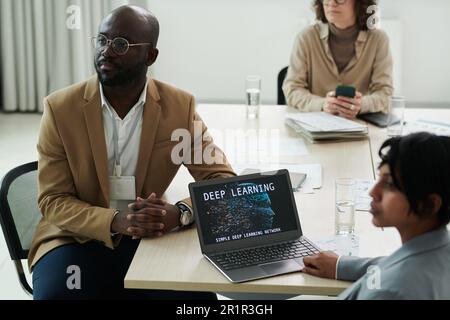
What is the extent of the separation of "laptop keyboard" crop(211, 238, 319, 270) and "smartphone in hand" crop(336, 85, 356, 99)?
140 cm

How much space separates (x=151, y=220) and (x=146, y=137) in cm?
37

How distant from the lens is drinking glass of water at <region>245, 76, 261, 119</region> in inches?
133

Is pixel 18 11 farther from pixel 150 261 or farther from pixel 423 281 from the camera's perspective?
pixel 423 281

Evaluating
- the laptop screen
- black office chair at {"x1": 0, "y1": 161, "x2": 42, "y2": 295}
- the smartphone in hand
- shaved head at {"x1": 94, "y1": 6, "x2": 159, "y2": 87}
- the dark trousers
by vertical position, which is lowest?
the dark trousers

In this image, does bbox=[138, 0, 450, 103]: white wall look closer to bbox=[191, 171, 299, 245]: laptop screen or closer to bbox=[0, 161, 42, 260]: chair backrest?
bbox=[0, 161, 42, 260]: chair backrest

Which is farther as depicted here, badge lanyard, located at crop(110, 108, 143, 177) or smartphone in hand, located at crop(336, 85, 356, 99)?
smartphone in hand, located at crop(336, 85, 356, 99)

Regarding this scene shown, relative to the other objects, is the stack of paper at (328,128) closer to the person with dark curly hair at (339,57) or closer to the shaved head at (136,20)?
the person with dark curly hair at (339,57)

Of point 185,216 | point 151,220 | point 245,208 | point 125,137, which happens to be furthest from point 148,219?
point 125,137

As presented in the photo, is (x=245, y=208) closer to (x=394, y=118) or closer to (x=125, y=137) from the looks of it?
(x=125, y=137)

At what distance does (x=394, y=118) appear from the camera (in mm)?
3191

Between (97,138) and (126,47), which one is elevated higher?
(126,47)

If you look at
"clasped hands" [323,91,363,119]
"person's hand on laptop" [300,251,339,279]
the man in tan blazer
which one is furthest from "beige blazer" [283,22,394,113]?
"person's hand on laptop" [300,251,339,279]

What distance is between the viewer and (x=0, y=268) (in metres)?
3.37

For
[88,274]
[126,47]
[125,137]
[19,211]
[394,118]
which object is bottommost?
[88,274]
